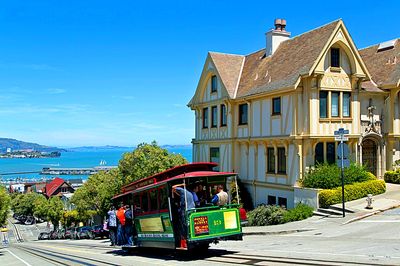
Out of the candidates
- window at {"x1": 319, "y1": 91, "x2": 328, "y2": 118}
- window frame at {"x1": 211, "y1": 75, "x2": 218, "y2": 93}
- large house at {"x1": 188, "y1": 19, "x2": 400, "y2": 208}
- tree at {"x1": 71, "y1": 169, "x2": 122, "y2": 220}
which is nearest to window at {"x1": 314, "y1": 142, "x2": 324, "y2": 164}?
large house at {"x1": 188, "y1": 19, "x2": 400, "y2": 208}

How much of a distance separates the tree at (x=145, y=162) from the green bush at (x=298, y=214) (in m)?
14.2

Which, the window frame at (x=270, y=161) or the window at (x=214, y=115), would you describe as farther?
the window at (x=214, y=115)

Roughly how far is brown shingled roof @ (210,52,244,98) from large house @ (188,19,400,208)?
0.09 meters

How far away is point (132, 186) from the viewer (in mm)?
17047

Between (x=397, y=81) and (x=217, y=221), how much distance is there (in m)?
22.2

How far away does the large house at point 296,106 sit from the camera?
28047 mm

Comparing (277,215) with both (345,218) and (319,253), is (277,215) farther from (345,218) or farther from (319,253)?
(319,253)

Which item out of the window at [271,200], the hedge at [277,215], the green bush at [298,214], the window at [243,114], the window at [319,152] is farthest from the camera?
the window at [243,114]

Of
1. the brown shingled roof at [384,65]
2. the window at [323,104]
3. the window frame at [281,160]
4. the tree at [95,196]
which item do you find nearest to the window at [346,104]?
the window at [323,104]

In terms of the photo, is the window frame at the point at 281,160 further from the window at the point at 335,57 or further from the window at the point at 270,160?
the window at the point at 335,57

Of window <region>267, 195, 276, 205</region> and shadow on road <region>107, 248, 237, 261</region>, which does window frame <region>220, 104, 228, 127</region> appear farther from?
shadow on road <region>107, 248, 237, 261</region>

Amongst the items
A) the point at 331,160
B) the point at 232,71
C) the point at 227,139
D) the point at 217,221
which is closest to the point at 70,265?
the point at 217,221

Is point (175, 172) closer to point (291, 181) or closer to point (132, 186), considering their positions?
point (132, 186)

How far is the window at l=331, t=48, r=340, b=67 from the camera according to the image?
2870cm
